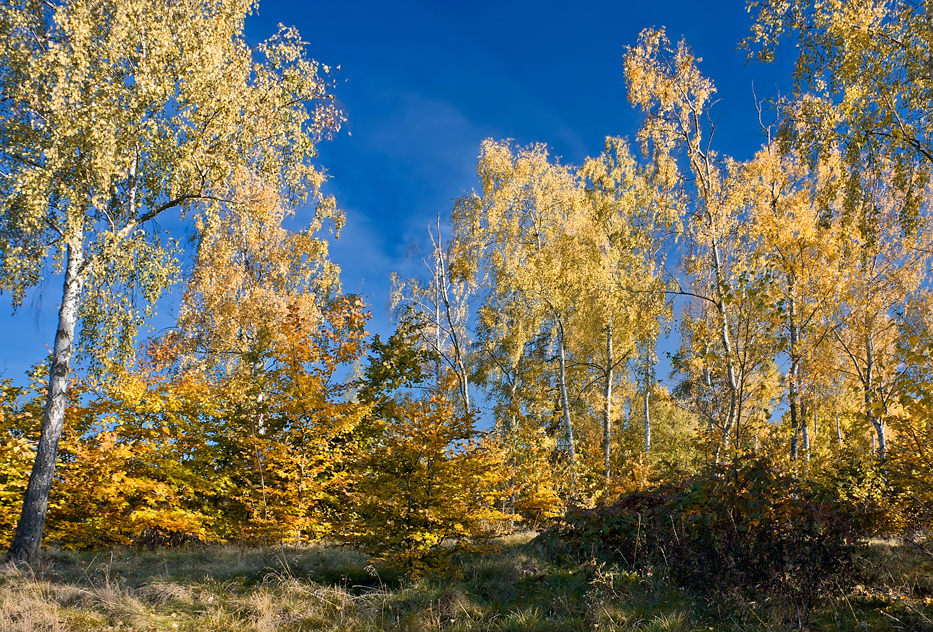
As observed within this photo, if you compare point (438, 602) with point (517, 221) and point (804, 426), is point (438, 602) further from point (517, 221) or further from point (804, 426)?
point (517, 221)

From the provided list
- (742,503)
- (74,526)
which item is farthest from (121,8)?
(742,503)

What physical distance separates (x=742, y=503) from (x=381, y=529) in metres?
3.64

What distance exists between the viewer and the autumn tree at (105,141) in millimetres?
6820

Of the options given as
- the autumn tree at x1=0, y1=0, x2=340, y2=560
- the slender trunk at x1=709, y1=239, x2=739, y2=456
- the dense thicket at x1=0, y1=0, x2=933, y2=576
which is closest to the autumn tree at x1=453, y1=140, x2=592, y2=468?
the dense thicket at x1=0, y1=0, x2=933, y2=576

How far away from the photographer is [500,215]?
1523 centimetres

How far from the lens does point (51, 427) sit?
6660 millimetres

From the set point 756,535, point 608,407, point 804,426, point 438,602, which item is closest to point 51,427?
point 438,602

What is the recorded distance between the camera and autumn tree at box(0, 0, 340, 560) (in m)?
6.82

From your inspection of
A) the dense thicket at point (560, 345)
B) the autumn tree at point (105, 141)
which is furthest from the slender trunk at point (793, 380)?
the autumn tree at point (105, 141)

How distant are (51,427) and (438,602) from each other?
5575mm

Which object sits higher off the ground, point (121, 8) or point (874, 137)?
point (121, 8)

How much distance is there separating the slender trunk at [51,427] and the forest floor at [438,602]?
1.92ft

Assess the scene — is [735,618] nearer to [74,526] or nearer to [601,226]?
[74,526]

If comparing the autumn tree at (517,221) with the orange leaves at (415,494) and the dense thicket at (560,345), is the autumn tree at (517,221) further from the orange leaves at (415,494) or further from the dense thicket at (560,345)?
the orange leaves at (415,494)
